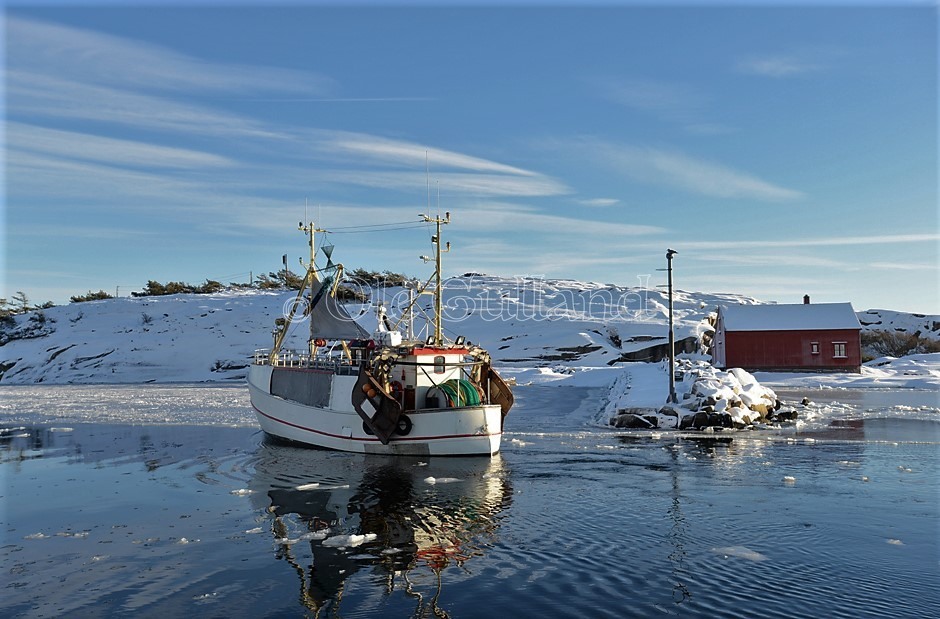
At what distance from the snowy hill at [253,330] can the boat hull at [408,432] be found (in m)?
35.6

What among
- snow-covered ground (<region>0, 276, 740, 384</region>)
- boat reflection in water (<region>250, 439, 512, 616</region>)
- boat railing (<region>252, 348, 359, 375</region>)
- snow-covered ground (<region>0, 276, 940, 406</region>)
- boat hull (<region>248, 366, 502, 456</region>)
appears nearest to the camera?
boat reflection in water (<region>250, 439, 512, 616</region>)

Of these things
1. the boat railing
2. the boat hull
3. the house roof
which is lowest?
the boat hull

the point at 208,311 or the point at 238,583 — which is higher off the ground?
the point at 208,311

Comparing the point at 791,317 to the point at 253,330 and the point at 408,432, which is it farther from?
the point at 253,330

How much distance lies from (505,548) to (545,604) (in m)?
2.82

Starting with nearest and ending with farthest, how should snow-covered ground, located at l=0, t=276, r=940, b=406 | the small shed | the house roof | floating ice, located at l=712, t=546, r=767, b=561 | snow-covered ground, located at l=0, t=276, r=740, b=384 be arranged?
floating ice, located at l=712, t=546, r=767, b=561, the small shed, snow-covered ground, located at l=0, t=276, r=940, b=406, the house roof, snow-covered ground, located at l=0, t=276, r=740, b=384

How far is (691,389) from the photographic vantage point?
1286 inches

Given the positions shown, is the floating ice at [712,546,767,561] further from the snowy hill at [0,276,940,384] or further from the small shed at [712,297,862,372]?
the small shed at [712,297,862,372]

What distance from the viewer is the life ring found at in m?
22.8

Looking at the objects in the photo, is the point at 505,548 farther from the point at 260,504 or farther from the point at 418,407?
the point at 418,407

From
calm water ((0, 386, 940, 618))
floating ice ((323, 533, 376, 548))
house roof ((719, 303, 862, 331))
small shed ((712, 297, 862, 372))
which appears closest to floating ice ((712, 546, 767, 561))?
calm water ((0, 386, 940, 618))

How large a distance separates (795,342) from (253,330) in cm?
5313

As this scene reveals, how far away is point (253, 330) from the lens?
79.1 meters

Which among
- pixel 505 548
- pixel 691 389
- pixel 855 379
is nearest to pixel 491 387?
pixel 691 389
